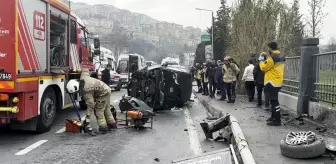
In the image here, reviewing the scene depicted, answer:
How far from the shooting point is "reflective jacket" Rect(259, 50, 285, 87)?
837 cm

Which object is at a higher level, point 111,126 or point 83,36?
point 83,36

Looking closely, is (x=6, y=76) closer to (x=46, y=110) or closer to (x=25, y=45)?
(x=25, y=45)

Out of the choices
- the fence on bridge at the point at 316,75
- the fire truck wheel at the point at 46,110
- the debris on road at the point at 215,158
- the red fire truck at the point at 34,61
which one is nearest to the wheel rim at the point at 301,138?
the debris on road at the point at 215,158

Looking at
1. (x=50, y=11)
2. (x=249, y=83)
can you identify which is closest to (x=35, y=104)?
(x=50, y=11)

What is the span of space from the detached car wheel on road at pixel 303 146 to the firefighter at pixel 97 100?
413 cm

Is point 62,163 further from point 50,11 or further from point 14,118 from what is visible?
point 50,11

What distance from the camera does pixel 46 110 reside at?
8477mm

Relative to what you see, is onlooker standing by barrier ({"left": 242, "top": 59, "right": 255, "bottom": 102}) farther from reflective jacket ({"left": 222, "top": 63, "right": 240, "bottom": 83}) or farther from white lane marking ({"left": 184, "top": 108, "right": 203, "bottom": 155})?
white lane marking ({"left": 184, "top": 108, "right": 203, "bottom": 155})

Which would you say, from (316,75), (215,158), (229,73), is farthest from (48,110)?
(229,73)

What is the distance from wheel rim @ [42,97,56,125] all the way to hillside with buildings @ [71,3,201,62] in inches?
765

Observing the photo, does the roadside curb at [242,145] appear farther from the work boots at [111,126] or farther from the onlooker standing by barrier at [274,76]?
the work boots at [111,126]

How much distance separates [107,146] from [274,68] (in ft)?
12.6

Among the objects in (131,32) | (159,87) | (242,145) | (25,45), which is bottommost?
(242,145)

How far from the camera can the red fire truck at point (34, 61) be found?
7.17 metres
